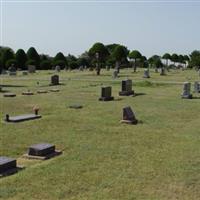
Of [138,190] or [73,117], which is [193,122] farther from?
[138,190]

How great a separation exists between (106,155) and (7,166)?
9.25 ft

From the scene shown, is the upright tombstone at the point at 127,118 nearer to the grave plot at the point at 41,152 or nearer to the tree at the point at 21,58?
the grave plot at the point at 41,152

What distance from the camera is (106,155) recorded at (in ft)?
39.0

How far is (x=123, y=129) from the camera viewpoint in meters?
16.3

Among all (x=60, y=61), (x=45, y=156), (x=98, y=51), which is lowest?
(x=45, y=156)

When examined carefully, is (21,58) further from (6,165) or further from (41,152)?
(6,165)

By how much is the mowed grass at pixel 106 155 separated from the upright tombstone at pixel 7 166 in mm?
282

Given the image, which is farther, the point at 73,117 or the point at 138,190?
the point at 73,117

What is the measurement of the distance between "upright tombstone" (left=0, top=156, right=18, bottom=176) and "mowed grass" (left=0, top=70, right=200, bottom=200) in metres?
0.28

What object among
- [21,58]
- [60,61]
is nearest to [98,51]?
[21,58]

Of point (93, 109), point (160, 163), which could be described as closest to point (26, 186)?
point (160, 163)

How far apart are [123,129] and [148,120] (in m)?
2.70

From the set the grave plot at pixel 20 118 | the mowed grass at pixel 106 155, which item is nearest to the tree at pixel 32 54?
the mowed grass at pixel 106 155

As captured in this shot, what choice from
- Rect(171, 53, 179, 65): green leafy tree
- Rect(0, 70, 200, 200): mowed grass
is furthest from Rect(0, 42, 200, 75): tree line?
Rect(0, 70, 200, 200): mowed grass
